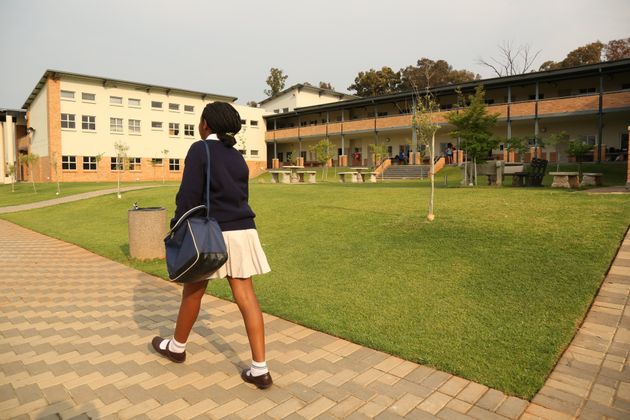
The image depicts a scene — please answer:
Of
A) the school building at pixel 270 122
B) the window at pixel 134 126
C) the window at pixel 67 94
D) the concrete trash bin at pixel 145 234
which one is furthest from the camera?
the window at pixel 134 126

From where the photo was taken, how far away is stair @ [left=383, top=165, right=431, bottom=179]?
1172 inches

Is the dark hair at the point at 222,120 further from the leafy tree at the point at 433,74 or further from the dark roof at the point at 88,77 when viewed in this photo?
the leafy tree at the point at 433,74

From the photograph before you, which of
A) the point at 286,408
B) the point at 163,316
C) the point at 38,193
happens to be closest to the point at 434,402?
the point at 286,408

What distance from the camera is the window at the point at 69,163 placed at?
124ft

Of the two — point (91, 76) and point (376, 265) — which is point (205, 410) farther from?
point (91, 76)

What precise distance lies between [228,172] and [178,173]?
44753 mm

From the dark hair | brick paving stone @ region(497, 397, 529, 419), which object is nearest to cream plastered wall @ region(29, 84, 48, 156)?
the dark hair

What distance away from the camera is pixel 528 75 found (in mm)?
29312

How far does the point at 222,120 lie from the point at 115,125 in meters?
42.5

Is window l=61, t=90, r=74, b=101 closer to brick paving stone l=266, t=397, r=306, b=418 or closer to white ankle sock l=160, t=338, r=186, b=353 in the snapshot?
white ankle sock l=160, t=338, r=186, b=353

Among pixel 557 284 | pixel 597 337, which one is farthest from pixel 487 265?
pixel 597 337

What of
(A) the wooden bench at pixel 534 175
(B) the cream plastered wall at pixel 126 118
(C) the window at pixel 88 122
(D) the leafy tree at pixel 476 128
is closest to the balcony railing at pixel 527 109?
(D) the leafy tree at pixel 476 128

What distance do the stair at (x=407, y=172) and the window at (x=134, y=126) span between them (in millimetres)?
25180

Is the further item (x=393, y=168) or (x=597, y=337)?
(x=393, y=168)
